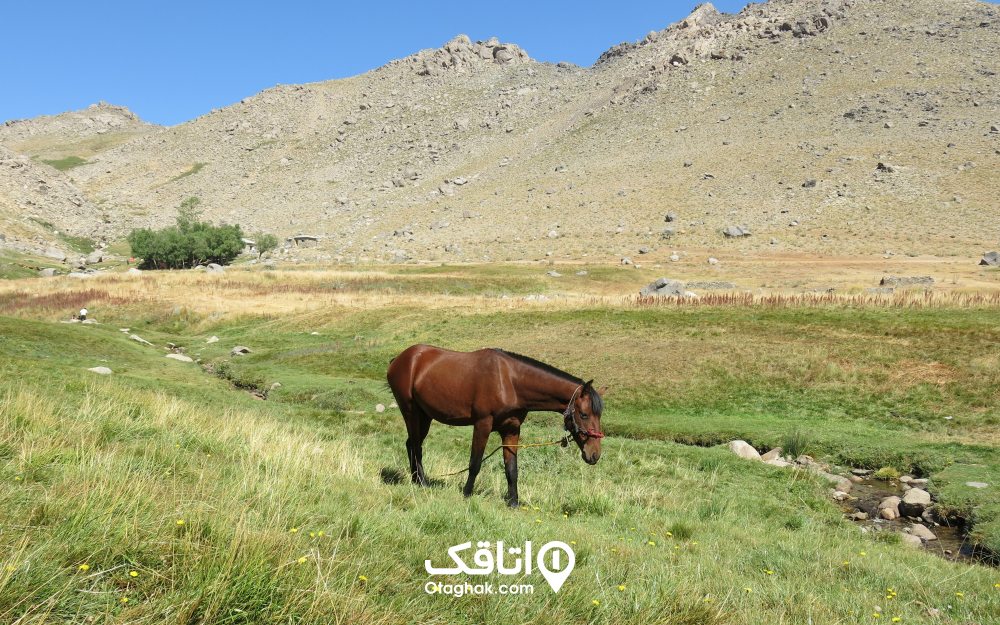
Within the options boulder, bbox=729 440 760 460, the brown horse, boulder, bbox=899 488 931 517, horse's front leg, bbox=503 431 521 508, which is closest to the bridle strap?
the brown horse

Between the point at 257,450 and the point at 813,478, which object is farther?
the point at 813,478

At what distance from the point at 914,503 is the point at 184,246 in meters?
108

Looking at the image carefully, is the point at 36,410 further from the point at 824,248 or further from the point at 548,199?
the point at 548,199

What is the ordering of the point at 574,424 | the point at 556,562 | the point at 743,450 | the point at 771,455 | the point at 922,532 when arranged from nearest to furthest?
the point at 556,562
the point at 574,424
the point at 922,532
the point at 771,455
the point at 743,450

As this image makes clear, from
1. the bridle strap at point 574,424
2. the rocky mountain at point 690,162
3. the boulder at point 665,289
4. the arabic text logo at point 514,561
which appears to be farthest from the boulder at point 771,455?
the rocky mountain at point 690,162

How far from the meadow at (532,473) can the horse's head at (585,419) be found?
4.31ft

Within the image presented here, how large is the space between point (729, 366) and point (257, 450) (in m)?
23.3

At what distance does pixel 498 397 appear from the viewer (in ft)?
36.8

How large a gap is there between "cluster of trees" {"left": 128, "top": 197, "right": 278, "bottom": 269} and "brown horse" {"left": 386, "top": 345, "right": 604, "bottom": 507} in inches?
4092

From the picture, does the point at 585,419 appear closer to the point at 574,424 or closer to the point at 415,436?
the point at 574,424

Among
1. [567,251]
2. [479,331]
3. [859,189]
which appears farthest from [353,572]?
[859,189]

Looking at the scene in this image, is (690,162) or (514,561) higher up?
(690,162)

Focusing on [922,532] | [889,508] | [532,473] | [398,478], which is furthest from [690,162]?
[398,478]

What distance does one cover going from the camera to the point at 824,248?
89.9 meters
